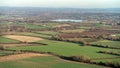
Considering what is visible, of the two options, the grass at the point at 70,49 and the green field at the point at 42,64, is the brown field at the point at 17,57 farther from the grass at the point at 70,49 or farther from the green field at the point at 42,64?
the grass at the point at 70,49

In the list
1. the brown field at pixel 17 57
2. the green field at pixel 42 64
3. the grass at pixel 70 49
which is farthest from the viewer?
the grass at pixel 70 49

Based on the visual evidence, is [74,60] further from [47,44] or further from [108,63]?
[47,44]

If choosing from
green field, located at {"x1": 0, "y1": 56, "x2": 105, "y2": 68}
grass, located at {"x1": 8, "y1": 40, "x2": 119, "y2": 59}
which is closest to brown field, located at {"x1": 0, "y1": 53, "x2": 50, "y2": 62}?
green field, located at {"x1": 0, "y1": 56, "x2": 105, "y2": 68}

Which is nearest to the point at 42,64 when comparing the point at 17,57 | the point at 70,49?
the point at 17,57

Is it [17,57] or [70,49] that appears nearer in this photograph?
[17,57]

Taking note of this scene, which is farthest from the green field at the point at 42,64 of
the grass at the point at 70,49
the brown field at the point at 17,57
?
the grass at the point at 70,49

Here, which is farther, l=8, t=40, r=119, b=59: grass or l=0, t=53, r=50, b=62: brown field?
l=8, t=40, r=119, b=59: grass

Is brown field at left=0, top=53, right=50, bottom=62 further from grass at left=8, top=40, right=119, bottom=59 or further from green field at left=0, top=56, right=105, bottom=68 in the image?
grass at left=8, top=40, right=119, bottom=59

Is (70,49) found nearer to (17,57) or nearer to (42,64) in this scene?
(17,57)

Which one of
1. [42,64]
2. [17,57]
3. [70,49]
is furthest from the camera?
[70,49]

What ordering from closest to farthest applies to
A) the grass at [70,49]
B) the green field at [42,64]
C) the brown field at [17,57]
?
the green field at [42,64]
the brown field at [17,57]
the grass at [70,49]

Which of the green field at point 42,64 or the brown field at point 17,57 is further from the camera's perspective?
the brown field at point 17,57

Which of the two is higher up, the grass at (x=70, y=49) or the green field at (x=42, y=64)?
the green field at (x=42, y=64)
